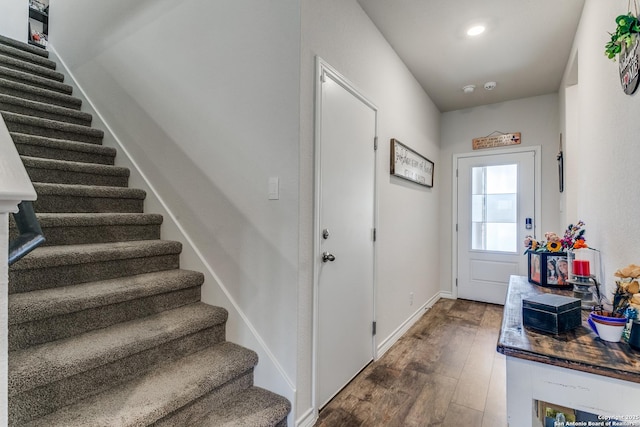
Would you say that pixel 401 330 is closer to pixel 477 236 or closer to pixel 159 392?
→ pixel 477 236

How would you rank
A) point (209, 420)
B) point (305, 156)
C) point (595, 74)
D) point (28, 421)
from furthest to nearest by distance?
1. point (595, 74)
2. point (305, 156)
3. point (209, 420)
4. point (28, 421)

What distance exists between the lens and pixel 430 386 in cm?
208

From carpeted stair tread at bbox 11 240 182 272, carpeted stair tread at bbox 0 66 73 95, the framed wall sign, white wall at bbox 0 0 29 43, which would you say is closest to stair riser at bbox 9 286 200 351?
carpeted stair tread at bbox 11 240 182 272

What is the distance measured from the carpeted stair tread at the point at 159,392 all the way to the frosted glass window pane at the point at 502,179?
3.66m

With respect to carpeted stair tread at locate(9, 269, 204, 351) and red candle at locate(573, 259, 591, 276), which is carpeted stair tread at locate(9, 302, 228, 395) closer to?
carpeted stair tread at locate(9, 269, 204, 351)

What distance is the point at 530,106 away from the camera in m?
3.83

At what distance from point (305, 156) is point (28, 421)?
1.55 meters

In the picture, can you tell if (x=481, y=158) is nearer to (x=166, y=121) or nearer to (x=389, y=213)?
(x=389, y=213)

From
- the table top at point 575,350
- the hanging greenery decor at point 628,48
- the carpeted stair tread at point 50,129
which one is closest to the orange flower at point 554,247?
the table top at point 575,350

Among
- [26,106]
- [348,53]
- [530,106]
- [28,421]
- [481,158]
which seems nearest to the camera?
[28,421]

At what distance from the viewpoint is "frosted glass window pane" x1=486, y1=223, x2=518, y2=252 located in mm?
3895

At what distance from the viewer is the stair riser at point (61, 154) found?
2.19 m

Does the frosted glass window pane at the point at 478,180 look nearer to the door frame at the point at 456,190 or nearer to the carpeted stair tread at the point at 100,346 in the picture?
the door frame at the point at 456,190

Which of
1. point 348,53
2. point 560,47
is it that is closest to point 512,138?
point 560,47
